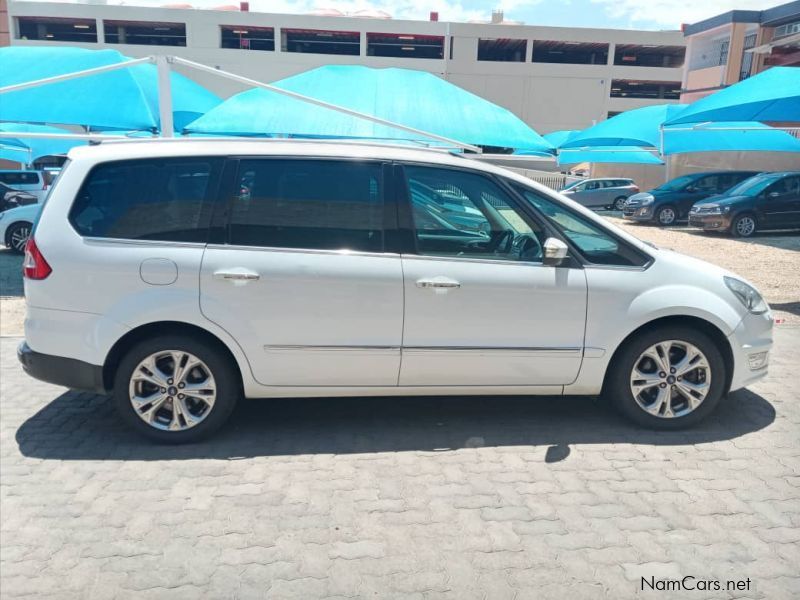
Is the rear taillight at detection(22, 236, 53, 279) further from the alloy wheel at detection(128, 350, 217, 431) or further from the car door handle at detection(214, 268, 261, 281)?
the car door handle at detection(214, 268, 261, 281)

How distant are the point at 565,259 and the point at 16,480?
339 centimetres

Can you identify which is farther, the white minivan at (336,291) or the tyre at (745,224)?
the tyre at (745,224)

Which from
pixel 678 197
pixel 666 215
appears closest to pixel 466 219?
pixel 666 215

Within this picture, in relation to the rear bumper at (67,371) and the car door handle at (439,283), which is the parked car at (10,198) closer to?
the rear bumper at (67,371)

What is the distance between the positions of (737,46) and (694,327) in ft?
123

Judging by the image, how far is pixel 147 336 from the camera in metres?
3.67

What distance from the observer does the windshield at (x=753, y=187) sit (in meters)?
16.0

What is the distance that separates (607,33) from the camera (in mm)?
49719

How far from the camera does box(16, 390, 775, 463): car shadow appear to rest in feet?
12.4

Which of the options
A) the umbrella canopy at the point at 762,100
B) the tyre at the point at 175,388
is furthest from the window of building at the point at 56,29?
the tyre at the point at 175,388

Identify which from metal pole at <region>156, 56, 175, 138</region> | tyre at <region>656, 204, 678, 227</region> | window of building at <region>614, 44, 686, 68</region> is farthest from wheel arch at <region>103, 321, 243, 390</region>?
window of building at <region>614, 44, 686, 68</region>

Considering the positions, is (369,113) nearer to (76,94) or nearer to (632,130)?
(76,94)

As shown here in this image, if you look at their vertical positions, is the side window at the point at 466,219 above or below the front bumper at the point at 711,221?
above

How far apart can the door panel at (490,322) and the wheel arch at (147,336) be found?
1135 mm
